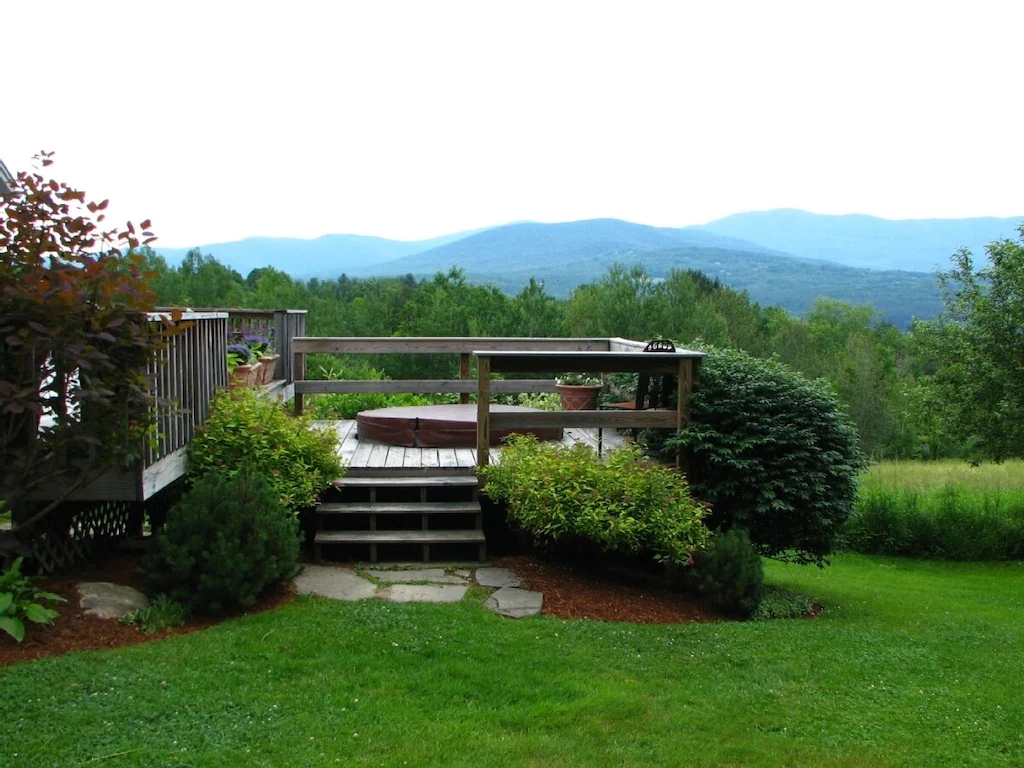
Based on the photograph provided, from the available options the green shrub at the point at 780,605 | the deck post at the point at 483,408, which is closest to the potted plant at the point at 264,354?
the deck post at the point at 483,408

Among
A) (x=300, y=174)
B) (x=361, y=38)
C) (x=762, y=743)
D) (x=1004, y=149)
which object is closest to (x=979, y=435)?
(x=1004, y=149)

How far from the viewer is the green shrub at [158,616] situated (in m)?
A: 4.92

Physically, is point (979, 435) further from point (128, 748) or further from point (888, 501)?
point (128, 748)

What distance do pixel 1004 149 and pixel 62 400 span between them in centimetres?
2327

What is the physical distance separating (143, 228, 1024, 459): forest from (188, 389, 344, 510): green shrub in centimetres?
137

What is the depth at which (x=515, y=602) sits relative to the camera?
580 centimetres

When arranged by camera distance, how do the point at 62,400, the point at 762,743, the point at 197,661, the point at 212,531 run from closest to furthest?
1. the point at 762,743
2. the point at 197,661
3. the point at 62,400
4. the point at 212,531

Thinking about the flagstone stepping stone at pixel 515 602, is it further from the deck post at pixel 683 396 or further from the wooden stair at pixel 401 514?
the deck post at pixel 683 396

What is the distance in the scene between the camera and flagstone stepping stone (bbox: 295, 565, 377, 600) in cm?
574

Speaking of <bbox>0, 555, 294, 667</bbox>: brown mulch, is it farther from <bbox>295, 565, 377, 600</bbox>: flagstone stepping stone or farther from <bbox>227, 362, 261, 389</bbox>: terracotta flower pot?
<bbox>227, 362, 261, 389</bbox>: terracotta flower pot

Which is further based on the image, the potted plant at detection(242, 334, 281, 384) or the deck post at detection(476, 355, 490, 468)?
the potted plant at detection(242, 334, 281, 384)

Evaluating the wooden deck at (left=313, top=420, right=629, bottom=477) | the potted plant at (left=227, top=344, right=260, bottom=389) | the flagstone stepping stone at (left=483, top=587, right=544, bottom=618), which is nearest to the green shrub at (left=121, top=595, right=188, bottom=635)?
the flagstone stepping stone at (left=483, top=587, right=544, bottom=618)

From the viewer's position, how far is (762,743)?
3879mm

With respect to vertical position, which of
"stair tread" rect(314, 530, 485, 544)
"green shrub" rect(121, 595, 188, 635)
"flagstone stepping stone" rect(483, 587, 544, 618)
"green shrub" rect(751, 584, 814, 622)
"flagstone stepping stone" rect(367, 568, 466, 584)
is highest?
"stair tread" rect(314, 530, 485, 544)
